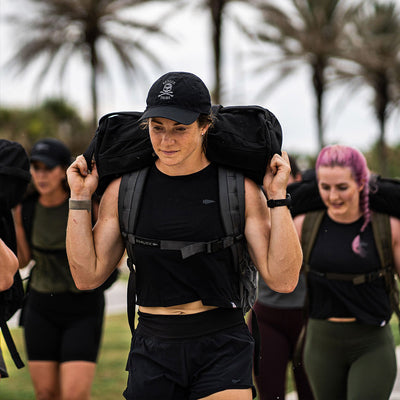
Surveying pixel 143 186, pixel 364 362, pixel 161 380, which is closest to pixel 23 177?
pixel 143 186

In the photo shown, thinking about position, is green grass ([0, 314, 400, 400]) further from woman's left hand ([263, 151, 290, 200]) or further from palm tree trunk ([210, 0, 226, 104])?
palm tree trunk ([210, 0, 226, 104])

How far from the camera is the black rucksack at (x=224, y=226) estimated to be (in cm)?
304

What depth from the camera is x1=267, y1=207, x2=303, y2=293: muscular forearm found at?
3.03 metres

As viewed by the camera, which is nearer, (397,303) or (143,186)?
(143,186)

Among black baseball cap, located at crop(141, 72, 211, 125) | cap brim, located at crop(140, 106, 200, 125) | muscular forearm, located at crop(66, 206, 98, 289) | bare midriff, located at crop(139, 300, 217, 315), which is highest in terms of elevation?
black baseball cap, located at crop(141, 72, 211, 125)

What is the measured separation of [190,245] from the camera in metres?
3.01

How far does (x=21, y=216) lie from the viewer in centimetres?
529

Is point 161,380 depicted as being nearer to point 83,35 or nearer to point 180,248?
point 180,248

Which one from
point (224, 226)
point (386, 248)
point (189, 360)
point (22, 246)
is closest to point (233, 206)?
point (224, 226)

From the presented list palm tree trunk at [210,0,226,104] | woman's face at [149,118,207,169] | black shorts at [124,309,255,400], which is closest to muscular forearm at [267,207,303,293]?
black shorts at [124,309,255,400]

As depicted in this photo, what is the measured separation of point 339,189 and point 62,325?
7.27 ft

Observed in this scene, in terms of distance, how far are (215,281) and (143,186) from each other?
0.54 metres

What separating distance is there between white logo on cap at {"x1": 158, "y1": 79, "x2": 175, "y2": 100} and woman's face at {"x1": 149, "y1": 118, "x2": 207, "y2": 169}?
98 mm

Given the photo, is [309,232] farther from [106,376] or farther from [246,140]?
[106,376]
